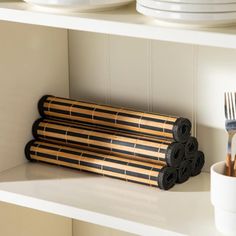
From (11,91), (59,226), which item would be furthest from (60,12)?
(59,226)

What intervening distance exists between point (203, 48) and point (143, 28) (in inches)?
12.6

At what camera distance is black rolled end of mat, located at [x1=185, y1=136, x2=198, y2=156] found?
1.49 metres

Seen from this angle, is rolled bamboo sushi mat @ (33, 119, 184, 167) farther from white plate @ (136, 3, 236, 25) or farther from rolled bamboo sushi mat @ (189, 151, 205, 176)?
white plate @ (136, 3, 236, 25)

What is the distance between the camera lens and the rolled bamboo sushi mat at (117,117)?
1469mm

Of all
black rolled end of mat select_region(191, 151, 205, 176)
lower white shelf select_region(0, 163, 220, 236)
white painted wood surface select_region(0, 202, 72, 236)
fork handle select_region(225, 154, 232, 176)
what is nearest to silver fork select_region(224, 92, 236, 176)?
fork handle select_region(225, 154, 232, 176)

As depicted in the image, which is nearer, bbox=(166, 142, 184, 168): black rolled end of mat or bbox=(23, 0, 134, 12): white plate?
bbox=(23, 0, 134, 12): white plate

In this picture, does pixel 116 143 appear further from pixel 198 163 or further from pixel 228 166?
pixel 228 166

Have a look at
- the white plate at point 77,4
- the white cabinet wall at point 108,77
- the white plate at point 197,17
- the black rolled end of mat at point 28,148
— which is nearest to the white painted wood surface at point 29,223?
the white cabinet wall at point 108,77

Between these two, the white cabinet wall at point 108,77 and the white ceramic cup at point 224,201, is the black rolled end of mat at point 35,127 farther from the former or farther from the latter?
the white ceramic cup at point 224,201

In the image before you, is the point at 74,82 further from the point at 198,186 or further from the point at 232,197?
the point at 232,197

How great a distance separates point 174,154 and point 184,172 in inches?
2.3

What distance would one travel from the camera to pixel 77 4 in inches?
50.3

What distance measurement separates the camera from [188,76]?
1.54m

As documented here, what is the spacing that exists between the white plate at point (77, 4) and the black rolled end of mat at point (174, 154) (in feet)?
0.99
